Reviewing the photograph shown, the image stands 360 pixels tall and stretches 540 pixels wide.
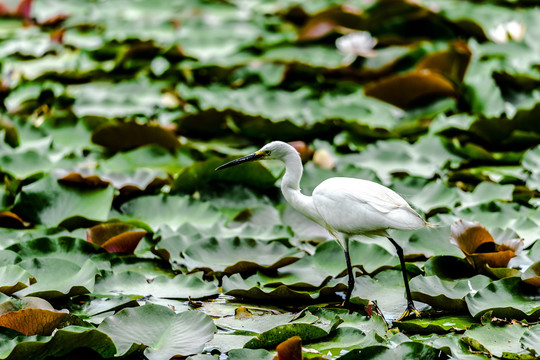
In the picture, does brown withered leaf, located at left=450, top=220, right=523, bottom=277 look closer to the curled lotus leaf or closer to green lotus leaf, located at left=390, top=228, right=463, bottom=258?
the curled lotus leaf

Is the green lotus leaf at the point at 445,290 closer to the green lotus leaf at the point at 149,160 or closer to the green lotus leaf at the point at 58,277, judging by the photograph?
the green lotus leaf at the point at 58,277

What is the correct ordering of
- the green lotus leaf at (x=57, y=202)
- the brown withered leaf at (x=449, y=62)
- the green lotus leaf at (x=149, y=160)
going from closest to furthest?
the green lotus leaf at (x=57, y=202)
the green lotus leaf at (x=149, y=160)
the brown withered leaf at (x=449, y=62)

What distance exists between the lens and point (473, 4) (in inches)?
242

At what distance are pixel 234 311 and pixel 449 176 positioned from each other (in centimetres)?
140

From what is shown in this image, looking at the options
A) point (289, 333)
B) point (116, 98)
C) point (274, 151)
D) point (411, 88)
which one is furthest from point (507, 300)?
point (116, 98)

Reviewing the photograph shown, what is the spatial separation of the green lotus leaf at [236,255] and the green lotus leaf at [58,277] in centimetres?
34

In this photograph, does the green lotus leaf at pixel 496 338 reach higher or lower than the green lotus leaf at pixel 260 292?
higher

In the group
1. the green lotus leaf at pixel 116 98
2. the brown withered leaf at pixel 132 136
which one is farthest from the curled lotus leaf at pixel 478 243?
the green lotus leaf at pixel 116 98

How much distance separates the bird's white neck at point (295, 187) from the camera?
2.54m

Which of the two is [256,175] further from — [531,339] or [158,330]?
[531,339]

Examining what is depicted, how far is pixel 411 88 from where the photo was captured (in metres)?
4.17

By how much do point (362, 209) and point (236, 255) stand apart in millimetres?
509

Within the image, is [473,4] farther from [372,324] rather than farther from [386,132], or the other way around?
[372,324]

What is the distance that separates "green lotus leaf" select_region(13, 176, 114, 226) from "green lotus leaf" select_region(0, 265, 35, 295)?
0.58 meters
